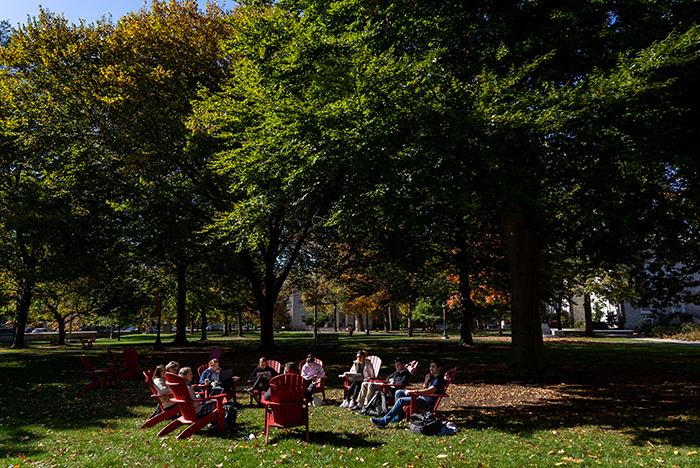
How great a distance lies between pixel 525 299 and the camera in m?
13.1

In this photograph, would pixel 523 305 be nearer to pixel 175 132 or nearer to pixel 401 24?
pixel 401 24

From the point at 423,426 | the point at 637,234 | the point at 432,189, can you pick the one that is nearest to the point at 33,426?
the point at 423,426

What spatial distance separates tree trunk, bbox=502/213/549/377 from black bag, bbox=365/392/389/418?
6.27 meters

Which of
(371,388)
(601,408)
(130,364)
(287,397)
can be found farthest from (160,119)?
(601,408)

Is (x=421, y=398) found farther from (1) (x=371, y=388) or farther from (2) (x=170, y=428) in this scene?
(2) (x=170, y=428)

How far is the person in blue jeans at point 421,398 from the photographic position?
8.01 metres

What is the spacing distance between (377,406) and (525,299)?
673 centimetres

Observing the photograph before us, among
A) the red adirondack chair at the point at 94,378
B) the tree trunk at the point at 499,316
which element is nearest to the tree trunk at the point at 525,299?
the red adirondack chair at the point at 94,378

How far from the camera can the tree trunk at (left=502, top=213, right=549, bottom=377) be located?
13.1 m

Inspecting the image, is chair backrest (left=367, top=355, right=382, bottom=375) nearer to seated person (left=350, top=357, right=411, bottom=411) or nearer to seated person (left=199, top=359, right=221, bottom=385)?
seated person (left=350, top=357, right=411, bottom=411)

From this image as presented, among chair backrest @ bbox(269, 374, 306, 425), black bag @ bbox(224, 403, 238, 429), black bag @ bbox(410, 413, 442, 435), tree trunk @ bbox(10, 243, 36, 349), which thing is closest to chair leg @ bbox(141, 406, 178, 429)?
black bag @ bbox(224, 403, 238, 429)

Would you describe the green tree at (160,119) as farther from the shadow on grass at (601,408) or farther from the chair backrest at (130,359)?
the shadow on grass at (601,408)

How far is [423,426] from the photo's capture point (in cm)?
736

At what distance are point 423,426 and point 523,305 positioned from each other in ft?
23.7
